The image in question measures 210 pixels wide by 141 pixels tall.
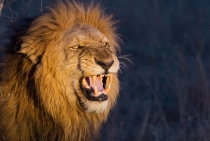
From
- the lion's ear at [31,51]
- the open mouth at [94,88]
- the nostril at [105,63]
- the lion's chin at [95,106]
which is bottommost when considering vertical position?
the lion's chin at [95,106]

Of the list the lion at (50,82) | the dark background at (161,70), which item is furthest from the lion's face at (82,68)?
the dark background at (161,70)

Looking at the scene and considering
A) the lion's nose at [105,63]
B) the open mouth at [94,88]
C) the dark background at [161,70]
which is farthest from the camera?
the dark background at [161,70]

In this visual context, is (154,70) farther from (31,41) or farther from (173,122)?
(31,41)

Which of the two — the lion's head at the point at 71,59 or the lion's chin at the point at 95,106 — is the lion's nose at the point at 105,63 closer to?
the lion's head at the point at 71,59

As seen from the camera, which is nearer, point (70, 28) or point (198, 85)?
point (70, 28)

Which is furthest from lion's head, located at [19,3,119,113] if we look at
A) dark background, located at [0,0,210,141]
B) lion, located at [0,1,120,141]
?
dark background, located at [0,0,210,141]

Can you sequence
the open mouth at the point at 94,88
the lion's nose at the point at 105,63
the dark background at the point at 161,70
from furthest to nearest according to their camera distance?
1. the dark background at the point at 161,70
2. the open mouth at the point at 94,88
3. the lion's nose at the point at 105,63

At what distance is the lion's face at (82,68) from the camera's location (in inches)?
183

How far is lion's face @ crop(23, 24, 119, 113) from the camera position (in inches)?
183

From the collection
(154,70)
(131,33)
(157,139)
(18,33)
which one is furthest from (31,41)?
(131,33)

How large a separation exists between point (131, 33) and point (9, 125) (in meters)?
7.56

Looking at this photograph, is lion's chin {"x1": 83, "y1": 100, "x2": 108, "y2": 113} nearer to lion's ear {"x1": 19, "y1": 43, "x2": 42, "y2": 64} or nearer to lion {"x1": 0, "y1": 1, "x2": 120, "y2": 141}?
lion {"x1": 0, "y1": 1, "x2": 120, "y2": 141}

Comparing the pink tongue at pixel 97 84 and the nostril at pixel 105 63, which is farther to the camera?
the pink tongue at pixel 97 84

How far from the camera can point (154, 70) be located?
10.3 meters
